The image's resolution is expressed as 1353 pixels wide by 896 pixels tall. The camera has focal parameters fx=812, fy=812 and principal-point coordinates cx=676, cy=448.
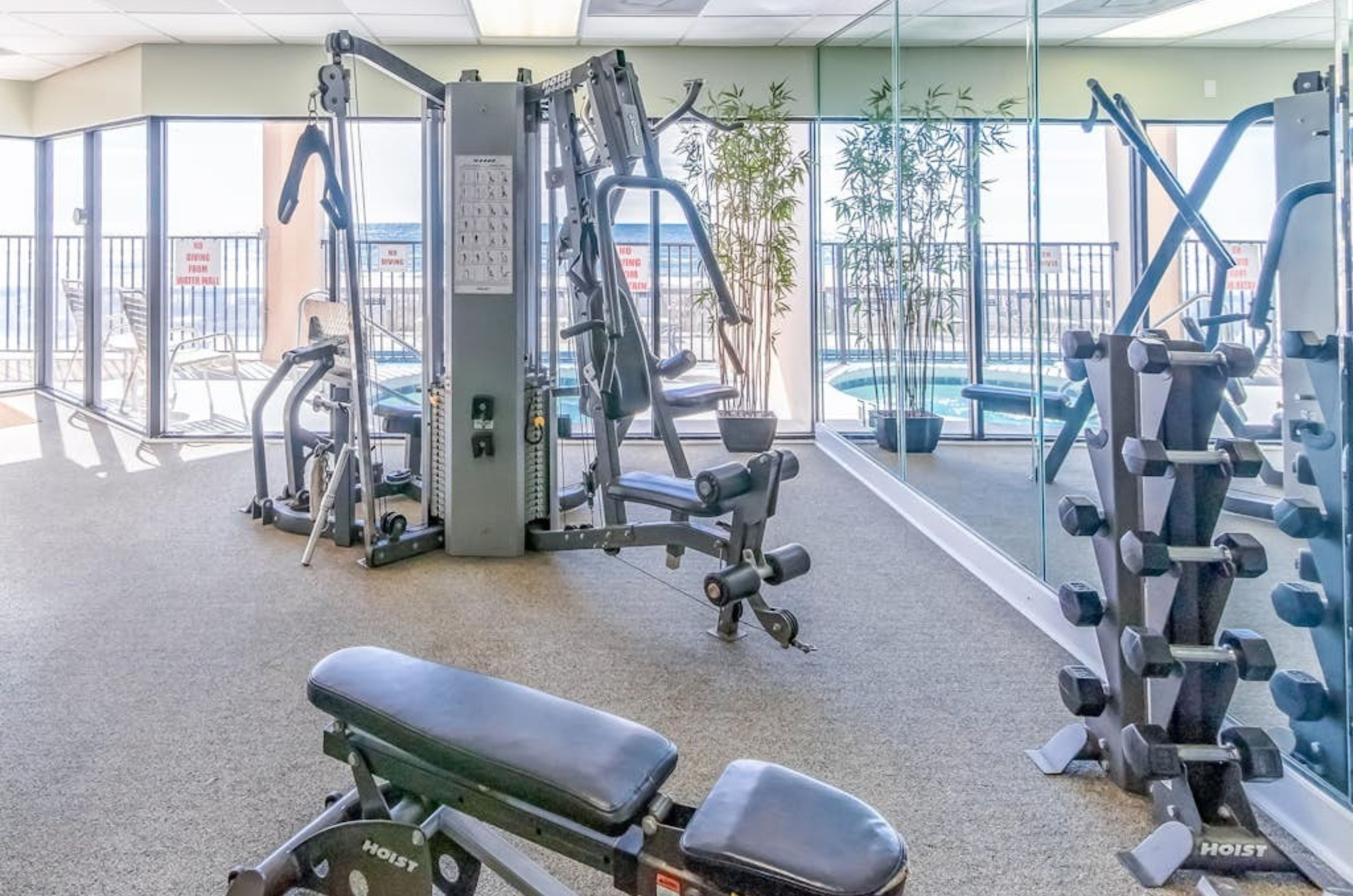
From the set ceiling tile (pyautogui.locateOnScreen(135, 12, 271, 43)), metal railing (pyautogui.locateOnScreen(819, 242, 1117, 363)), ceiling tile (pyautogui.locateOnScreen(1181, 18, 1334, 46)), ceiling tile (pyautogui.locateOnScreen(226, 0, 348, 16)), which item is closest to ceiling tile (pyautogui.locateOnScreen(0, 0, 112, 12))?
ceiling tile (pyautogui.locateOnScreen(135, 12, 271, 43))

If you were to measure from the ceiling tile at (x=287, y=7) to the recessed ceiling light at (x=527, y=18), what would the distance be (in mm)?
819

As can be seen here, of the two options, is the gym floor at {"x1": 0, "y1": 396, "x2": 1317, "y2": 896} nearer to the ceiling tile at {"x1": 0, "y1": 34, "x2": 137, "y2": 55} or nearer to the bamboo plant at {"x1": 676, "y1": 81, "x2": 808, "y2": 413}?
the bamboo plant at {"x1": 676, "y1": 81, "x2": 808, "y2": 413}

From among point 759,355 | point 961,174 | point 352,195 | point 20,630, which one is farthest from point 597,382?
point 759,355

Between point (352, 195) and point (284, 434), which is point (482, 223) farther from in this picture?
point (284, 434)

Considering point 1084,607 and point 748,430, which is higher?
point 748,430

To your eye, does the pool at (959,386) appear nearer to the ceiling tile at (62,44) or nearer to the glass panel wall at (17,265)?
the ceiling tile at (62,44)

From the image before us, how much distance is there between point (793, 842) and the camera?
0.96m

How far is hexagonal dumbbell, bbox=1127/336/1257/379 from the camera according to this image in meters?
1.58

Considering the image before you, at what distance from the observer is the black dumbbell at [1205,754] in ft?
5.08

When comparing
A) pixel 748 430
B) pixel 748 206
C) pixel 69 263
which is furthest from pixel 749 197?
pixel 69 263

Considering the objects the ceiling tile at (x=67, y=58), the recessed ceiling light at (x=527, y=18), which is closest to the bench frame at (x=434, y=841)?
the recessed ceiling light at (x=527, y=18)

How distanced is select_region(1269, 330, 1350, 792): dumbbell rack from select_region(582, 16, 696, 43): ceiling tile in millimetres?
4448

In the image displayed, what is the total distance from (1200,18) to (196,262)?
21.4 feet

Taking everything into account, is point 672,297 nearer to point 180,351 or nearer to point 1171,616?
point 180,351
